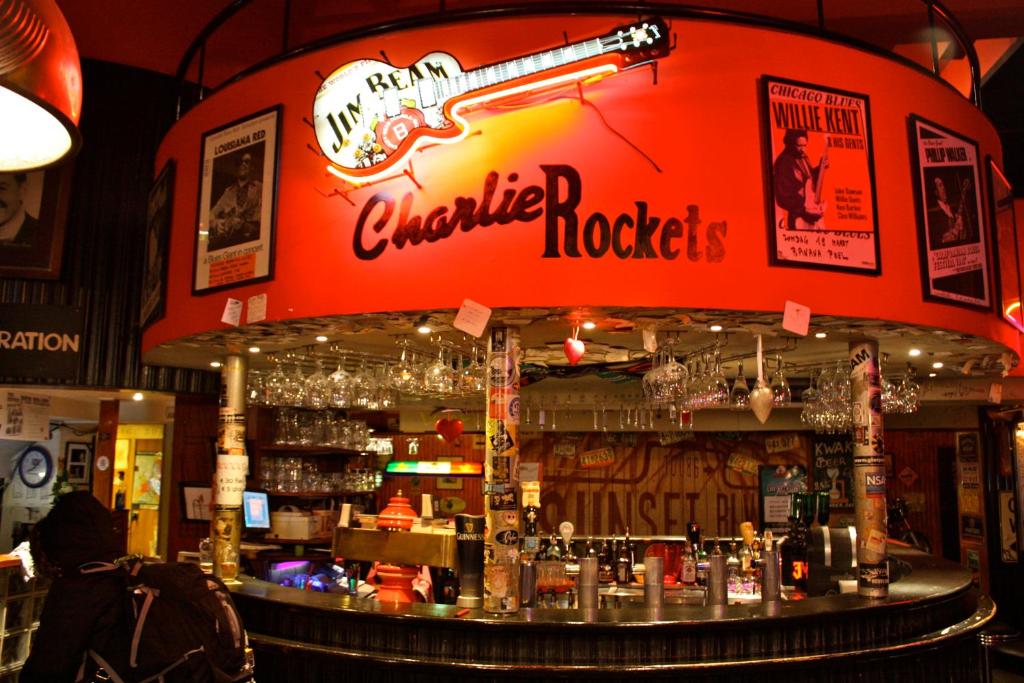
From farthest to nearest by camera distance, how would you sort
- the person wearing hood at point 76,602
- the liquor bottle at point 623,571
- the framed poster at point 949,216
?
the liquor bottle at point 623,571 → the framed poster at point 949,216 → the person wearing hood at point 76,602

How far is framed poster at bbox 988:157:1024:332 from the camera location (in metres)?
5.88

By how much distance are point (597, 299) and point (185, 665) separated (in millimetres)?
2593

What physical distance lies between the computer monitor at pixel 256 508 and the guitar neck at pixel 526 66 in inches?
212

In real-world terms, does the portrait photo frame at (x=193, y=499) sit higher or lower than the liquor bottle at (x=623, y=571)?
higher

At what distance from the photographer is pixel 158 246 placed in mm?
6219

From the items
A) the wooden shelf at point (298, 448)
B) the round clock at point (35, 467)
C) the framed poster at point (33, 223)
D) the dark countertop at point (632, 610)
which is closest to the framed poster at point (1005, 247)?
the dark countertop at point (632, 610)

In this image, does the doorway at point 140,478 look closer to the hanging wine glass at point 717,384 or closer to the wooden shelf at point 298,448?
the wooden shelf at point 298,448

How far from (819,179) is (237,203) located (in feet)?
11.7

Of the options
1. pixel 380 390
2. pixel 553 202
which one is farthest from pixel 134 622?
pixel 380 390

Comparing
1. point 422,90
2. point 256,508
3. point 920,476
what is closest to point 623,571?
point 422,90

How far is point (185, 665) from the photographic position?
2.97 m

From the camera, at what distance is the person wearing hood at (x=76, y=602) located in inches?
114

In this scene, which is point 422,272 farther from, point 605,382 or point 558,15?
point 605,382

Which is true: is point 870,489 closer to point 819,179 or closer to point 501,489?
point 819,179
